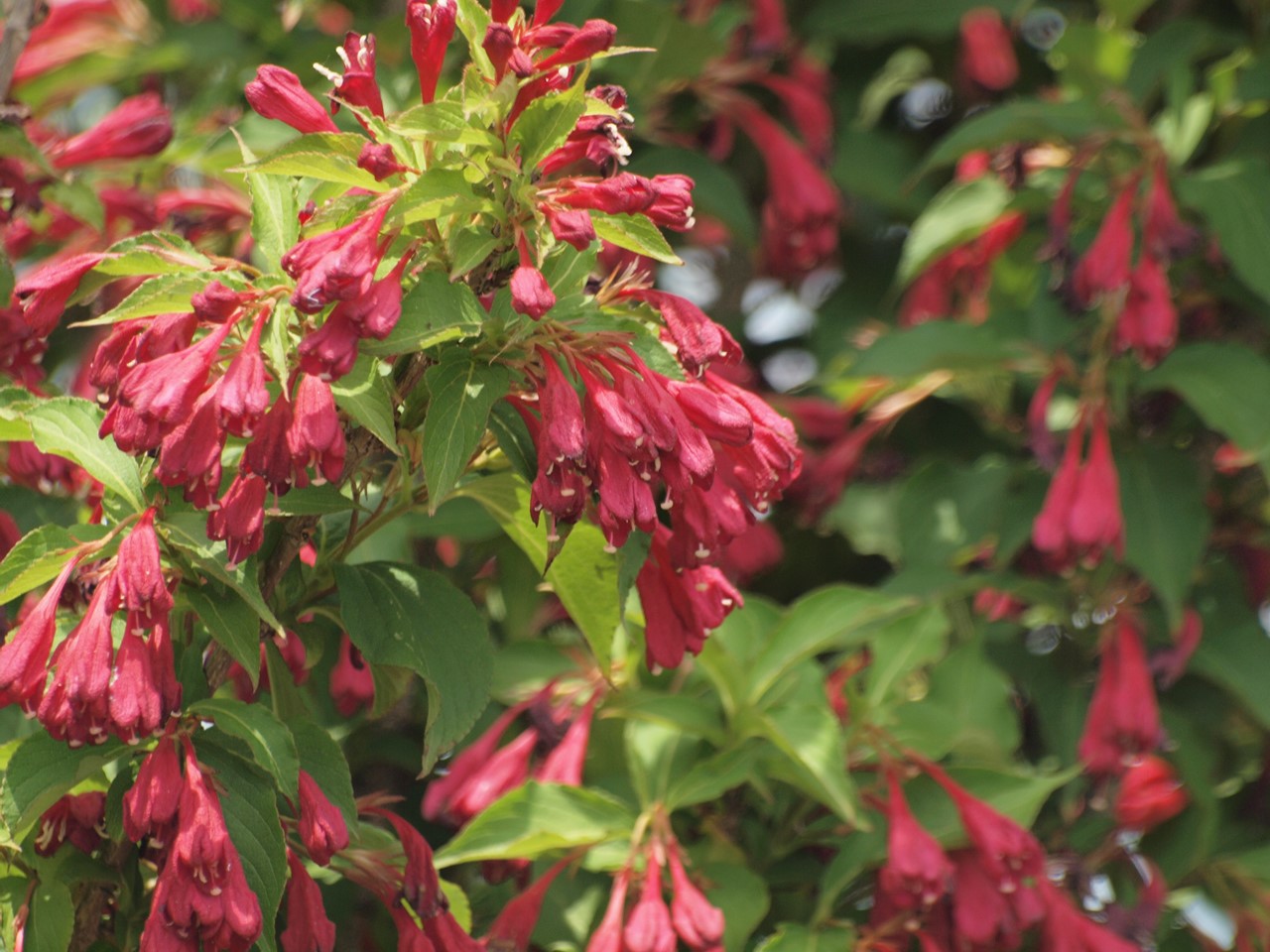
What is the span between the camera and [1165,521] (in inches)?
121

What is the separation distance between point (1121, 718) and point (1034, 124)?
1215mm

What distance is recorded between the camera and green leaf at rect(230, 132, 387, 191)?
167 centimetres

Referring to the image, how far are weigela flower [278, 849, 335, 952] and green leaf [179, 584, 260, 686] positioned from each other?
25 cm

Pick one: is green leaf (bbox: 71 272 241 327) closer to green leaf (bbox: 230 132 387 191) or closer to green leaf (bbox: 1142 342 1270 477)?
green leaf (bbox: 230 132 387 191)

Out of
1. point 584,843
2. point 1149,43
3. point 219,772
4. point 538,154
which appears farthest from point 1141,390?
point 219,772

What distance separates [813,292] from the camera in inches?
173

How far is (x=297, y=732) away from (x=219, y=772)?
0.40 feet

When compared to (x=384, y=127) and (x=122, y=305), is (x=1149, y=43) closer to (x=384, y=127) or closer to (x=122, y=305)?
(x=384, y=127)

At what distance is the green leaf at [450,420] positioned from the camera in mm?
1636

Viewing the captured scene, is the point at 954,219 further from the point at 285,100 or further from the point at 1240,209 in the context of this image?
the point at 285,100

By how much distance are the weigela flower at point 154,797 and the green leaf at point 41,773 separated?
0.22 feet

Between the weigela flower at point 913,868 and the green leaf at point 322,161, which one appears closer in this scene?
the green leaf at point 322,161

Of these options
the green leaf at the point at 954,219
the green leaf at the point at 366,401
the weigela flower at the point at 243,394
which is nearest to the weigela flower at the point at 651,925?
the green leaf at the point at 366,401

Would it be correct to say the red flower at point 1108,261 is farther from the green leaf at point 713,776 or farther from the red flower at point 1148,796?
the green leaf at point 713,776
